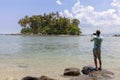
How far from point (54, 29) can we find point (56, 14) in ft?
27.0

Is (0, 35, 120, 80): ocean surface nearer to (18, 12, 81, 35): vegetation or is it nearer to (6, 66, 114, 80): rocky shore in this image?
(6, 66, 114, 80): rocky shore

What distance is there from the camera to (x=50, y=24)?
136500 mm

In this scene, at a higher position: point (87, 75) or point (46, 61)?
point (87, 75)

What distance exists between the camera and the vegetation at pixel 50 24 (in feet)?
449

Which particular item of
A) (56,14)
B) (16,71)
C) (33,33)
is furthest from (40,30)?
(16,71)

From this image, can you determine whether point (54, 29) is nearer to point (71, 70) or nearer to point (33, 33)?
point (33, 33)

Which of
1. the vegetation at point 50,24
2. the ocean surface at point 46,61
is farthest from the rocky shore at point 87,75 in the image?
the vegetation at point 50,24

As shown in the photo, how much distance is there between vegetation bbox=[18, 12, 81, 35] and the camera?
137000 mm

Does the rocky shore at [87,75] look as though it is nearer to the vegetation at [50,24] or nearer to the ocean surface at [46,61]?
the ocean surface at [46,61]

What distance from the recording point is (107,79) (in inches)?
559

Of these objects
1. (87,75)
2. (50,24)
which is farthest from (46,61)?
(50,24)

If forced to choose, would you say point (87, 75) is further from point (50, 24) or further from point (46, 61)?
point (50, 24)

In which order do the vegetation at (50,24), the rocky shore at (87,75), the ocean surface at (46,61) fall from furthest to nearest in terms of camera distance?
the vegetation at (50,24)
the ocean surface at (46,61)
the rocky shore at (87,75)

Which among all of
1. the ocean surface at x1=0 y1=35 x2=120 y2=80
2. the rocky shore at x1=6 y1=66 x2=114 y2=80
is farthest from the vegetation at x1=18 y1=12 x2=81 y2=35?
the rocky shore at x1=6 y1=66 x2=114 y2=80
